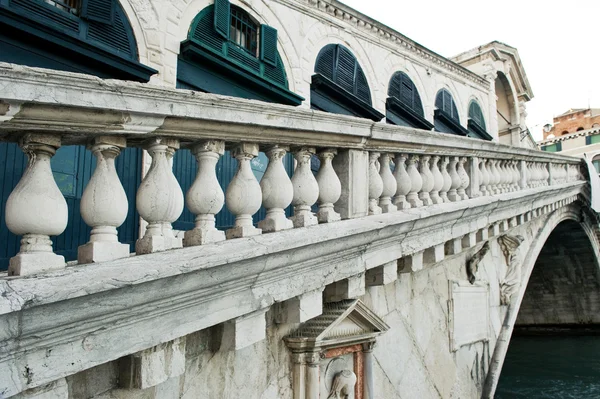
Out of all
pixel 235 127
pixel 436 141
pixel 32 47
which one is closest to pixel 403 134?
pixel 436 141

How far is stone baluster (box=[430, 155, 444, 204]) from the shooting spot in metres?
4.31

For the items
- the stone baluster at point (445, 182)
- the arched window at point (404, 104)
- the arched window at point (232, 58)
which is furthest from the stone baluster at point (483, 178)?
the arched window at point (404, 104)

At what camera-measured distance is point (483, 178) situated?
18.2ft

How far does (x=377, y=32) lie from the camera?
8922mm

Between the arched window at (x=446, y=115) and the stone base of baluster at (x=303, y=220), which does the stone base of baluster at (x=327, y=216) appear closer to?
the stone base of baluster at (x=303, y=220)

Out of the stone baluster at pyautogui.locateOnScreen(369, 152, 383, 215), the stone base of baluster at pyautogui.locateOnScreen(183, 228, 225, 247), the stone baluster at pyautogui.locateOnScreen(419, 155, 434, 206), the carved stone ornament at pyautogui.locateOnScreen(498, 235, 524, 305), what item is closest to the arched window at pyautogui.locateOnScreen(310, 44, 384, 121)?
the carved stone ornament at pyautogui.locateOnScreen(498, 235, 524, 305)

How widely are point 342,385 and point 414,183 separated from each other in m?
1.64

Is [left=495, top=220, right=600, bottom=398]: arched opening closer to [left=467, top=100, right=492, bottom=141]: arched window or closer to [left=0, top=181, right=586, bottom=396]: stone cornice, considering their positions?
[left=467, top=100, right=492, bottom=141]: arched window

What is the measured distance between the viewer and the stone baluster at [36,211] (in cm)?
174

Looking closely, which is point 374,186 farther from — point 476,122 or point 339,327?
point 476,122

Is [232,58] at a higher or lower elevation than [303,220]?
higher

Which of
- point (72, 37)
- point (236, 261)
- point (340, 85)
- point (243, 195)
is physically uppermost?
point (340, 85)

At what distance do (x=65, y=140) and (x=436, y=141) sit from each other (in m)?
3.07

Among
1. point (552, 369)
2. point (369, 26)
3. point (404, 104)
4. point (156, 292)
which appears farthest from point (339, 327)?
point (552, 369)
